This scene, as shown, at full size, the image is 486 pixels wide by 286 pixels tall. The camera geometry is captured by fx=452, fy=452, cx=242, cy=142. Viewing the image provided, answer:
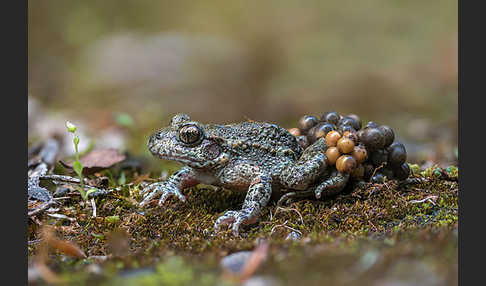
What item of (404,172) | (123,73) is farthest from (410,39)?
(404,172)

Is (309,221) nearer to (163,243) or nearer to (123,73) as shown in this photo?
(163,243)

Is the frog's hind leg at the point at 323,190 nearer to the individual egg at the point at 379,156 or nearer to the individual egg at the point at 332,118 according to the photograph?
the individual egg at the point at 379,156

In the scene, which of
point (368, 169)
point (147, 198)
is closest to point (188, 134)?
point (147, 198)

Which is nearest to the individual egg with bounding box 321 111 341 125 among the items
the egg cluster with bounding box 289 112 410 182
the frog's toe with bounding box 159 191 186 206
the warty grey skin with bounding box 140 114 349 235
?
the egg cluster with bounding box 289 112 410 182

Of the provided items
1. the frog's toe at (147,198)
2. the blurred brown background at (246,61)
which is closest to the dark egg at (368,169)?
the frog's toe at (147,198)

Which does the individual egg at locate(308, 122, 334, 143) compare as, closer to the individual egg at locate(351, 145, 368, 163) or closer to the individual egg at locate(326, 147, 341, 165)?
the individual egg at locate(326, 147, 341, 165)
